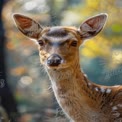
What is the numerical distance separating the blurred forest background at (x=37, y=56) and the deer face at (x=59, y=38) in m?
0.12

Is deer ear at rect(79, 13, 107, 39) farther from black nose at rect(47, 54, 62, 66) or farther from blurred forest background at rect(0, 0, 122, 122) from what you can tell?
black nose at rect(47, 54, 62, 66)

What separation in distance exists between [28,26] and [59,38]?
8.6 inches

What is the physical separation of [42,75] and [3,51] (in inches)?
12.6

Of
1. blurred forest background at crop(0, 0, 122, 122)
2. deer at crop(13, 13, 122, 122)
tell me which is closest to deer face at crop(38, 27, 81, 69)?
deer at crop(13, 13, 122, 122)

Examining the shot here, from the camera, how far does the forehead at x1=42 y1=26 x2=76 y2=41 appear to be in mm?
2223

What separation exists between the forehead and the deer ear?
78mm

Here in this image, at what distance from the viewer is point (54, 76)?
2.23 meters

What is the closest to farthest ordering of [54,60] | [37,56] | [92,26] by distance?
[54,60] → [92,26] → [37,56]

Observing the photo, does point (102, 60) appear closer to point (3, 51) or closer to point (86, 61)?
point (86, 61)

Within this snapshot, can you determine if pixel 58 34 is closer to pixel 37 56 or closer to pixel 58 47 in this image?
pixel 58 47

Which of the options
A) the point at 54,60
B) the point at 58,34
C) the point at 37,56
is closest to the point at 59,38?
the point at 58,34

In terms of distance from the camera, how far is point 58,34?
7.32 ft

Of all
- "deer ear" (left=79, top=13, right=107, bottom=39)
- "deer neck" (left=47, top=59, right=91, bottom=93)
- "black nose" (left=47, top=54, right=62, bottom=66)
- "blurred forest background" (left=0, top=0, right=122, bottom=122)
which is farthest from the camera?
"blurred forest background" (left=0, top=0, right=122, bottom=122)

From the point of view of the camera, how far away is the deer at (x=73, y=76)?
2205mm
